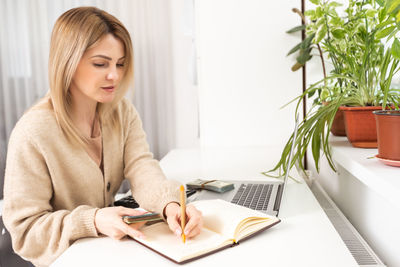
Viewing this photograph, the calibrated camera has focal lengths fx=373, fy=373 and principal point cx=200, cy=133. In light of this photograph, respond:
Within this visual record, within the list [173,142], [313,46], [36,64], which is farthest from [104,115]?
[36,64]

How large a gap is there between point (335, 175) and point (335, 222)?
0.30 meters

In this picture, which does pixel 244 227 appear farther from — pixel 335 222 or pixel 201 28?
pixel 201 28

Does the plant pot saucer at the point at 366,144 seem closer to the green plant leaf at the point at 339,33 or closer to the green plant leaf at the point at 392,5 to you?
the green plant leaf at the point at 339,33

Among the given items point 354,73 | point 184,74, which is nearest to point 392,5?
point 354,73

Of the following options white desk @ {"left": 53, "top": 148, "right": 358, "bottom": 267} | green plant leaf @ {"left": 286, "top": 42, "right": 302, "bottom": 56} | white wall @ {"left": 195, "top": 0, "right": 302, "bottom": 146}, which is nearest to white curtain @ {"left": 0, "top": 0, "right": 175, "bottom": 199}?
white wall @ {"left": 195, "top": 0, "right": 302, "bottom": 146}

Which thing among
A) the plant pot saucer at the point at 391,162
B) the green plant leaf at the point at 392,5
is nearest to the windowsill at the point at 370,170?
the plant pot saucer at the point at 391,162

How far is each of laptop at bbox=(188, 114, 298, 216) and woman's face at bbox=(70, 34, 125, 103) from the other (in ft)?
1.42

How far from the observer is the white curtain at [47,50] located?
2576 millimetres

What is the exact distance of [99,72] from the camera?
113 cm

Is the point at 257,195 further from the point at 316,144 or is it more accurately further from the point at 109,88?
the point at 109,88

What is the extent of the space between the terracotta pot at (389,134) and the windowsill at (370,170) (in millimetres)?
37

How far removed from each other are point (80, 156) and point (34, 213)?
0.72 feet

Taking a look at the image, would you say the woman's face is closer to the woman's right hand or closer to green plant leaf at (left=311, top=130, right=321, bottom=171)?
the woman's right hand

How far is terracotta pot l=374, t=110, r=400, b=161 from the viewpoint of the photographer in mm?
→ 850
